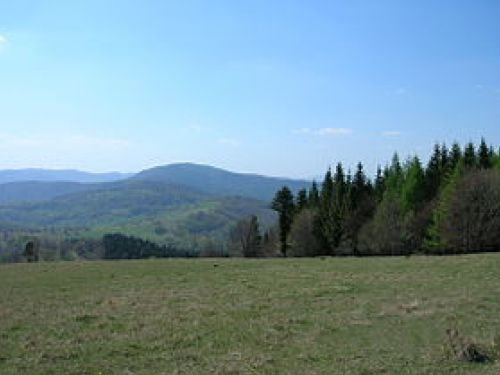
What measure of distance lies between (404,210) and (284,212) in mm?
21169

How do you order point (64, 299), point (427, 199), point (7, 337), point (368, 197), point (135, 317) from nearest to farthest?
point (7, 337), point (135, 317), point (64, 299), point (427, 199), point (368, 197)

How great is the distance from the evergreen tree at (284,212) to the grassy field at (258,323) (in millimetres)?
58196

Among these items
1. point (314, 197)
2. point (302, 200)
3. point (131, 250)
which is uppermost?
point (314, 197)

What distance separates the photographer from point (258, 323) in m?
18.6

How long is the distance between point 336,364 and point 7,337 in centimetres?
990

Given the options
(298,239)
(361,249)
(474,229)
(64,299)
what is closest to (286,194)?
(298,239)

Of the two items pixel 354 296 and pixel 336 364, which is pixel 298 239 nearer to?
pixel 354 296

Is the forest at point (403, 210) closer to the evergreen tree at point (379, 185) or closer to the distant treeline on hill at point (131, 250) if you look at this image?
the evergreen tree at point (379, 185)

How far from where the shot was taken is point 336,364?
44.1ft

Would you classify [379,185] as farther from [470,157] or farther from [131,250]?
[131,250]

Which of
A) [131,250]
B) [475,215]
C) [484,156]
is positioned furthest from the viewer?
[131,250]

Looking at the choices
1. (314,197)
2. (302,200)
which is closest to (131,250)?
(302,200)

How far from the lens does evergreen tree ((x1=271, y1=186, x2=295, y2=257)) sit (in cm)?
9181

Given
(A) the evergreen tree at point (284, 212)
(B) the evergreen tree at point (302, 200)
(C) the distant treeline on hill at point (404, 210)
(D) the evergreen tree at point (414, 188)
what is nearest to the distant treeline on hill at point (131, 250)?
(B) the evergreen tree at point (302, 200)
